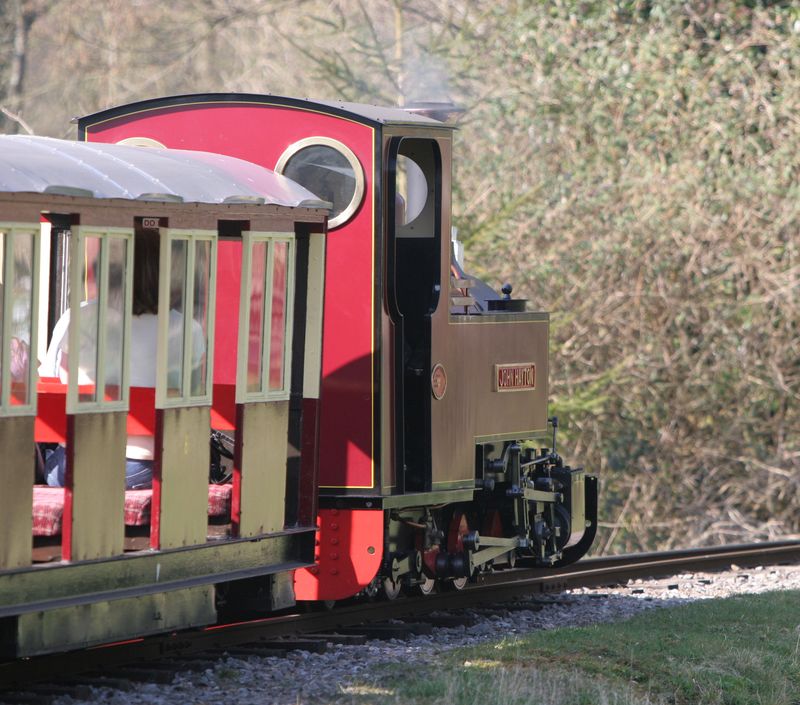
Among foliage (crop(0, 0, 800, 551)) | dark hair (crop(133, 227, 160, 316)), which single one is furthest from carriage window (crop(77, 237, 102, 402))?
foliage (crop(0, 0, 800, 551))

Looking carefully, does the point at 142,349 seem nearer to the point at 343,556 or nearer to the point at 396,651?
the point at 343,556

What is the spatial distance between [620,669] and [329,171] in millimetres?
2977

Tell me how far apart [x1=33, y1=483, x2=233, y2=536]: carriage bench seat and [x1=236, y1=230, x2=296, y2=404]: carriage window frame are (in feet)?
1.54

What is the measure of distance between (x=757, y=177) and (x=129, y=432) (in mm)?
12775

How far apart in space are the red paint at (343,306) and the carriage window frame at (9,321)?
204 cm

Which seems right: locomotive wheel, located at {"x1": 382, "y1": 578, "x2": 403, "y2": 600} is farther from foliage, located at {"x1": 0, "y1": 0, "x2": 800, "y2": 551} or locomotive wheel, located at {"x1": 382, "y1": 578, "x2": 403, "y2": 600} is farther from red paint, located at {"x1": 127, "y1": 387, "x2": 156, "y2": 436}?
foliage, located at {"x1": 0, "y1": 0, "x2": 800, "y2": 551}

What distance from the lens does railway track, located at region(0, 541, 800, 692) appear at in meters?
6.34

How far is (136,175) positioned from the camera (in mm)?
6109

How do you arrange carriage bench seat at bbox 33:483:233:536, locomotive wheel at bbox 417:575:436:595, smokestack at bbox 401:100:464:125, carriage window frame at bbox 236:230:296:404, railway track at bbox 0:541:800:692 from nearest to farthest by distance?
carriage bench seat at bbox 33:483:233:536 → railway track at bbox 0:541:800:692 → carriage window frame at bbox 236:230:296:404 → locomotive wheel at bbox 417:575:436:595 → smokestack at bbox 401:100:464:125

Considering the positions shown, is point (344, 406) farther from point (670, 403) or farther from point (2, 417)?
point (670, 403)

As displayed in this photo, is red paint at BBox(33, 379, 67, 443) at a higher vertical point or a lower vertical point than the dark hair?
lower

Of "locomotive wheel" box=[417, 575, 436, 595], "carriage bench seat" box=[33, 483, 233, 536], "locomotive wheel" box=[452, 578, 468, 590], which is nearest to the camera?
"carriage bench seat" box=[33, 483, 233, 536]

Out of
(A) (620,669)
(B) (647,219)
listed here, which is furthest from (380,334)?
(B) (647,219)

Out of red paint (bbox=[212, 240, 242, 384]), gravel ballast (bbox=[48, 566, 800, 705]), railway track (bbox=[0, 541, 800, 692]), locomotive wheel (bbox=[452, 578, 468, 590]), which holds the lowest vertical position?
gravel ballast (bbox=[48, 566, 800, 705])
